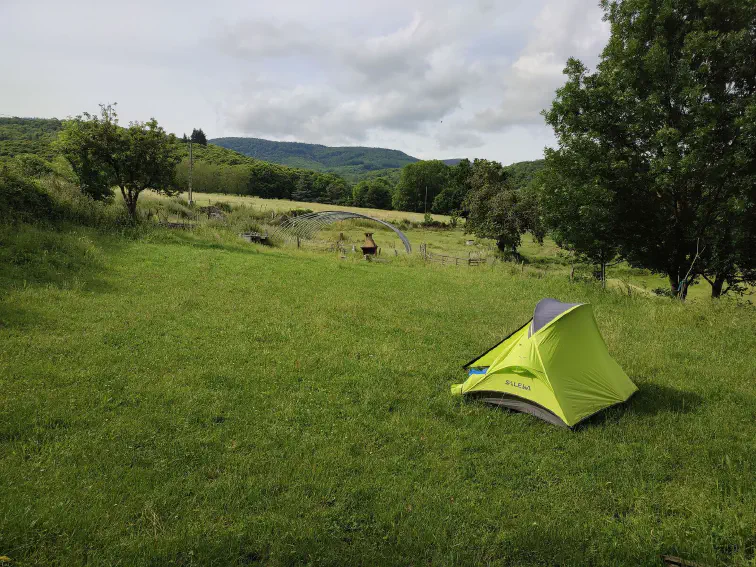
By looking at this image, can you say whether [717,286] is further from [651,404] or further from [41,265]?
[41,265]

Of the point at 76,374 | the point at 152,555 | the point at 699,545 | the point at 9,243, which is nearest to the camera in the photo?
the point at 152,555

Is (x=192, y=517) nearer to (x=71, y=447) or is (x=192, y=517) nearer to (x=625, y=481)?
(x=71, y=447)

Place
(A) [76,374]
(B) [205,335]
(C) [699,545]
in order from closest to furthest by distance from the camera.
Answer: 1. (C) [699,545]
2. (A) [76,374]
3. (B) [205,335]

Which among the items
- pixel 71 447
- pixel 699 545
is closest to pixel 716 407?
pixel 699 545

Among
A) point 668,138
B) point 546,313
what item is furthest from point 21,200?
point 668,138

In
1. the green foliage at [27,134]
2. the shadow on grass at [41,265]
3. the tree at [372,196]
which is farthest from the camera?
the tree at [372,196]

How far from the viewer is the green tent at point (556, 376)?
256 inches

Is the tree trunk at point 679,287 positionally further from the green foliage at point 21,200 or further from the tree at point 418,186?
the tree at point 418,186

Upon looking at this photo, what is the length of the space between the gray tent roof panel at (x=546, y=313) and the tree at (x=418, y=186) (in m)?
87.8

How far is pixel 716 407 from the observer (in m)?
6.79

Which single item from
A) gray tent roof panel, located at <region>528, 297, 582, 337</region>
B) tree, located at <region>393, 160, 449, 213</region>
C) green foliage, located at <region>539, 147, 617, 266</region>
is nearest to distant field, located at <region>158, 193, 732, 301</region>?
green foliage, located at <region>539, 147, 617, 266</region>

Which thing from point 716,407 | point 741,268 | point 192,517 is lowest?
point 192,517

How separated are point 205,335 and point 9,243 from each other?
8.69 metres

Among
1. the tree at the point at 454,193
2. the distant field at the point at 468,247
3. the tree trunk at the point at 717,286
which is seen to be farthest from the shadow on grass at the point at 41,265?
the tree at the point at 454,193
